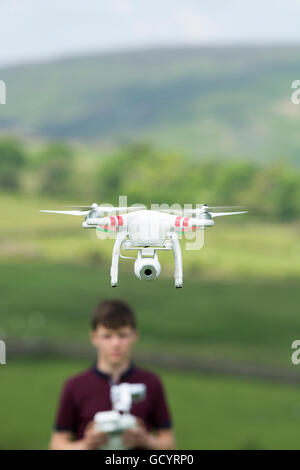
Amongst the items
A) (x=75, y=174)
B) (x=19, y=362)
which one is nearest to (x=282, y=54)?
(x=19, y=362)

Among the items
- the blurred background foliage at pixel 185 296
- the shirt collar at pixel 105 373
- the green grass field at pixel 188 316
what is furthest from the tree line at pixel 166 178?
the green grass field at pixel 188 316

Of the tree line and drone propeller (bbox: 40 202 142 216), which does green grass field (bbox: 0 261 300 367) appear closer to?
the tree line

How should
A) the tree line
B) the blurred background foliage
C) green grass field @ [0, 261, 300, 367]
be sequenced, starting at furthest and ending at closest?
1. green grass field @ [0, 261, 300, 367]
2. the blurred background foliage
3. the tree line

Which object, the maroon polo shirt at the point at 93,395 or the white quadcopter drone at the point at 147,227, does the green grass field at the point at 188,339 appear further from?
the white quadcopter drone at the point at 147,227

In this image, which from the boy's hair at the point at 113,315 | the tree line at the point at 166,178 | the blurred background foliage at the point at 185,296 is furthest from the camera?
the blurred background foliage at the point at 185,296

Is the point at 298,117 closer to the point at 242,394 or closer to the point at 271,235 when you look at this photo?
the point at 242,394

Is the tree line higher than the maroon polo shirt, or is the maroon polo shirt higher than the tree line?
the tree line

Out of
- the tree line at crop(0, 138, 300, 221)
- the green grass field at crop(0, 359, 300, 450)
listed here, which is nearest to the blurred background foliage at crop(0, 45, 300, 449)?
the green grass field at crop(0, 359, 300, 450)
